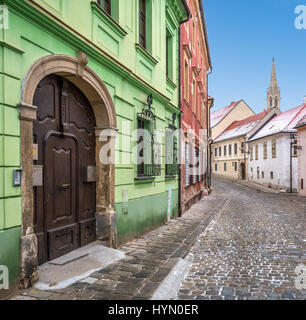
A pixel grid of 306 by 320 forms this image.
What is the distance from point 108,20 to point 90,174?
3011 mm

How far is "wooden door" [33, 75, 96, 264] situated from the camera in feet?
14.6

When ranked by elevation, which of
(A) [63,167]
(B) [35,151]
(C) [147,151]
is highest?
(C) [147,151]

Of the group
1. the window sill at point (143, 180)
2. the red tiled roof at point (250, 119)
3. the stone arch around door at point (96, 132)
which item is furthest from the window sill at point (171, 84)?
the red tiled roof at point (250, 119)

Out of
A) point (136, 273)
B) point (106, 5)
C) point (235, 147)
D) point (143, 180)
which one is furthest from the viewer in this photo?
point (235, 147)

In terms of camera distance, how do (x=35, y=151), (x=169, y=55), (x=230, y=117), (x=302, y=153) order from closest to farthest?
(x=35, y=151) < (x=169, y=55) < (x=302, y=153) < (x=230, y=117)

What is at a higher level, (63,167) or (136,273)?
(63,167)

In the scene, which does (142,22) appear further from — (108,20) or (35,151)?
(35,151)

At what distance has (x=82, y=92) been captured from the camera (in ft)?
18.0

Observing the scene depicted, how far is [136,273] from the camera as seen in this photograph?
15.2 feet

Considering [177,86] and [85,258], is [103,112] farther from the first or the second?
[177,86]

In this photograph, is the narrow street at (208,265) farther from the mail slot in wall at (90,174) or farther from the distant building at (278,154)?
the distant building at (278,154)

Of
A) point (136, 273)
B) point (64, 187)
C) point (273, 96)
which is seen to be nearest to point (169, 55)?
point (64, 187)

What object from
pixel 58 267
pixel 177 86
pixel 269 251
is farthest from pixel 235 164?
pixel 58 267

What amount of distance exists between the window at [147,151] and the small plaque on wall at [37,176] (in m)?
3.23
